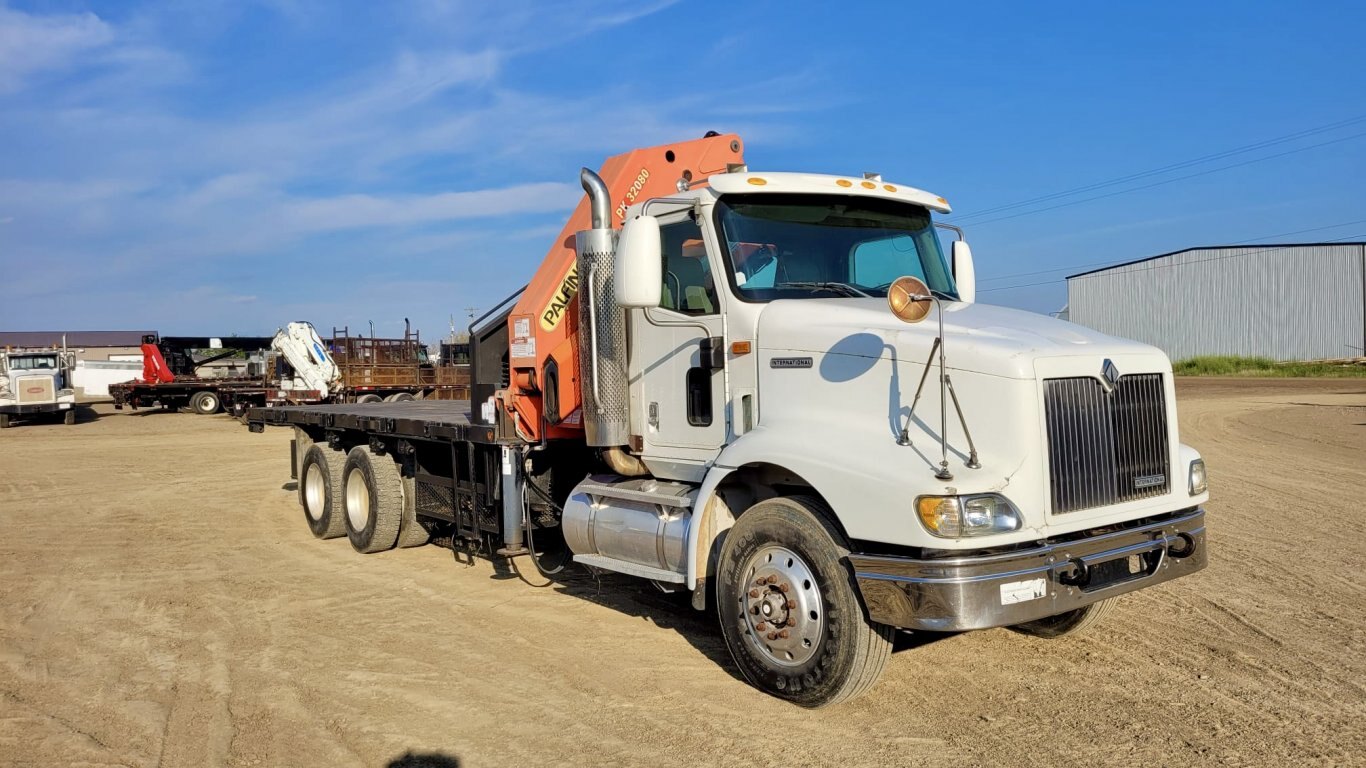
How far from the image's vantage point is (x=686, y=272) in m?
6.11

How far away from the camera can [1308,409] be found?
22.9 metres

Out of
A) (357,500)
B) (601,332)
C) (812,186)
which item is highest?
(812,186)

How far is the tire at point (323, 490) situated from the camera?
10.4 metres

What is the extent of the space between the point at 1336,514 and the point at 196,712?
32.2ft

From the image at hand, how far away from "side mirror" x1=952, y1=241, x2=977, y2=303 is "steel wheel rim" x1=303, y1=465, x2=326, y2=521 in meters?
7.16

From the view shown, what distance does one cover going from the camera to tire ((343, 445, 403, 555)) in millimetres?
9539

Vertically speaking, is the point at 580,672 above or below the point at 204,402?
below

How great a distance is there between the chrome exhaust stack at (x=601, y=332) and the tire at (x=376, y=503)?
11.8ft

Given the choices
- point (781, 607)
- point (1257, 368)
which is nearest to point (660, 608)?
point (781, 607)

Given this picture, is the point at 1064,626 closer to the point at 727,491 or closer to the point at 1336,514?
the point at 727,491

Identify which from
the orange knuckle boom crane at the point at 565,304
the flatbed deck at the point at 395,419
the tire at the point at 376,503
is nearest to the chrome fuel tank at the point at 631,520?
the orange knuckle boom crane at the point at 565,304

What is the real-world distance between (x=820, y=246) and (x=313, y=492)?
725 centimetres

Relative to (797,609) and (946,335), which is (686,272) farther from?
(797,609)

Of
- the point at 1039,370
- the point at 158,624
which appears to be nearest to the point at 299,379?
the point at 158,624
